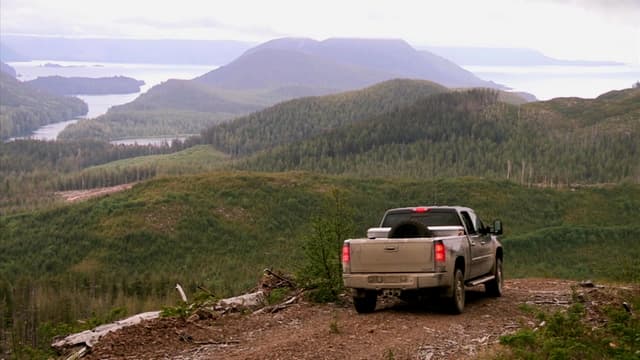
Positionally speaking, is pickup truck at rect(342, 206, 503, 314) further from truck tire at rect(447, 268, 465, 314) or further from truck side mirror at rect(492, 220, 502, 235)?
truck side mirror at rect(492, 220, 502, 235)

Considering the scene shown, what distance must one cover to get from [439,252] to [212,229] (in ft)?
322

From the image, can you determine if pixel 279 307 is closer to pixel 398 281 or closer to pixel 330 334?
pixel 398 281

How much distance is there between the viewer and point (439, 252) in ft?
54.7

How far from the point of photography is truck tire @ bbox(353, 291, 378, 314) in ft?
57.0

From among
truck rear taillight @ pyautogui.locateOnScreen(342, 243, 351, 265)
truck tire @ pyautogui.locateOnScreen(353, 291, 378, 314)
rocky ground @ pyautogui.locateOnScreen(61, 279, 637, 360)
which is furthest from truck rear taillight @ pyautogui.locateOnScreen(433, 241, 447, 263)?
truck rear taillight @ pyautogui.locateOnScreen(342, 243, 351, 265)

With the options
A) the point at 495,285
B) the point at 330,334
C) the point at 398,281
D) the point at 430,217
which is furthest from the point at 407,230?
the point at 495,285

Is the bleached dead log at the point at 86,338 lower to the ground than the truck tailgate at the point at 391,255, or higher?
lower

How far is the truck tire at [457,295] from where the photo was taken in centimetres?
1706

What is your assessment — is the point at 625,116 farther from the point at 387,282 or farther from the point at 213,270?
the point at 387,282

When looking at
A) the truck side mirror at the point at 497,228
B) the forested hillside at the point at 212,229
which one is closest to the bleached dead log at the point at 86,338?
→ the truck side mirror at the point at 497,228

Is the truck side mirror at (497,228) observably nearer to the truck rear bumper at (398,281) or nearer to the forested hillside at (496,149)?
the truck rear bumper at (398,281)

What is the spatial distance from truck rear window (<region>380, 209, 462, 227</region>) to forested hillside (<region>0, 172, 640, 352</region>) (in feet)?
162

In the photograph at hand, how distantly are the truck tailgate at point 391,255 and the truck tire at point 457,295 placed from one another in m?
0.88

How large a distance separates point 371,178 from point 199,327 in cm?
12759
